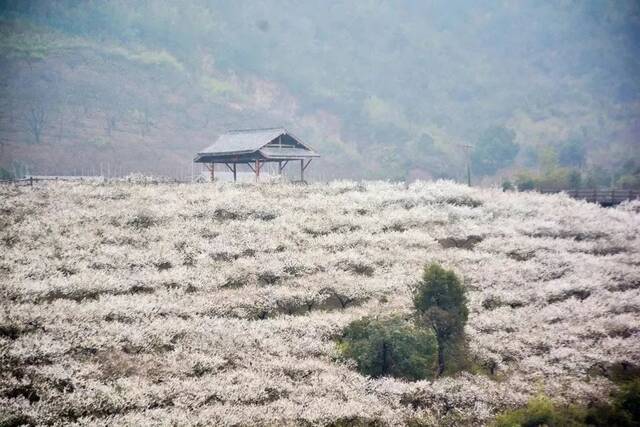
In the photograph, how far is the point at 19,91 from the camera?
393ft

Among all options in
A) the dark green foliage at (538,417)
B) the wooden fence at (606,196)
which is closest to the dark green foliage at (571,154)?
the wooden fence at (606,196)

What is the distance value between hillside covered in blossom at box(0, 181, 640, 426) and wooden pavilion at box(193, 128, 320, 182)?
7827 mm

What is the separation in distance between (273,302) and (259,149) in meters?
25.9

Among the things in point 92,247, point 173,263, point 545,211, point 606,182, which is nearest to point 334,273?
point 173,263

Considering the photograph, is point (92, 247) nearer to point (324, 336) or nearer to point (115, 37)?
point (324, 336)

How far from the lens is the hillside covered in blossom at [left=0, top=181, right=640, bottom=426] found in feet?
51.0

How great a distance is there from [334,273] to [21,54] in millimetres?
131568

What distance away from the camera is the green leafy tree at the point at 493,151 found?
134 meters

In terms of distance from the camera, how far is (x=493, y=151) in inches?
5276

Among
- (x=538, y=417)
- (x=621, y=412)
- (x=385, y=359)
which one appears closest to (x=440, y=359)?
(x=385, y=359)

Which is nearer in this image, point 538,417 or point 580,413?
point 538,417

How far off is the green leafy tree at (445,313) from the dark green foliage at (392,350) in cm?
65

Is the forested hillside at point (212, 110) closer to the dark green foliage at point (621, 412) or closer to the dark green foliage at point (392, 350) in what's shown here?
the dark green foliage at point (621, 412)

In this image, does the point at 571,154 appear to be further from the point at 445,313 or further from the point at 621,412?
the point at 621,412
